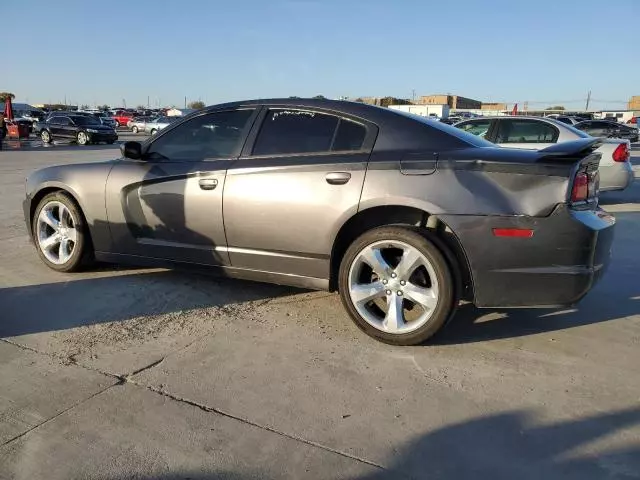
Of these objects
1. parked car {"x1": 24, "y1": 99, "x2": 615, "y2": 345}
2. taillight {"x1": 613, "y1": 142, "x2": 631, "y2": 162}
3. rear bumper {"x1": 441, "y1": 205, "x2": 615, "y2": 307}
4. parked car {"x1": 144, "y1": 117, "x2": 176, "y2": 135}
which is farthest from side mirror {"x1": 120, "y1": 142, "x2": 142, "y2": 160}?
parked car {"x1": 144, "y1": 117, "x2": 176, "y2": 135}

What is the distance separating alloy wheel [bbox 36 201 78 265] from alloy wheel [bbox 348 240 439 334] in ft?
8.76

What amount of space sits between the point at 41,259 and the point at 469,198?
3964 millimetres

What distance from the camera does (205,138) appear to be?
14.1 feet

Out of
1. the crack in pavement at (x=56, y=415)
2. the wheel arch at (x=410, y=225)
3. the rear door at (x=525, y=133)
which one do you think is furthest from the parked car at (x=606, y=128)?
the crack in pavement at (x=56, y=415)

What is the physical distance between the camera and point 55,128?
26.8 m

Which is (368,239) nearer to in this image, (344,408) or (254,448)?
(344,408)

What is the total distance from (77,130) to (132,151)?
81.5 ft

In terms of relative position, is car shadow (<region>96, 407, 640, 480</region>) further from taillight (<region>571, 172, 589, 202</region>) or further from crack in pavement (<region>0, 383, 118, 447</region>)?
taillight (<region>571, 172, 589, 202</region>)

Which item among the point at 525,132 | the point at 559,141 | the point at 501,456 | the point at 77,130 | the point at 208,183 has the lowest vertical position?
the point at 501,456

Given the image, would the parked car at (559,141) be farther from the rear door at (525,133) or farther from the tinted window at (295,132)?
the tinted window at (295,132)

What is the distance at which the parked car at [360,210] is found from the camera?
322cm

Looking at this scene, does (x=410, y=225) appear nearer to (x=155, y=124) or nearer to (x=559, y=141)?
(x=559, y=141)

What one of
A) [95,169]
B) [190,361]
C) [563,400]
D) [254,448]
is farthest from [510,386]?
[95,169]

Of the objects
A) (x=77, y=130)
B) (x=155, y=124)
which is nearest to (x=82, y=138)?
(x=77, y=130)
